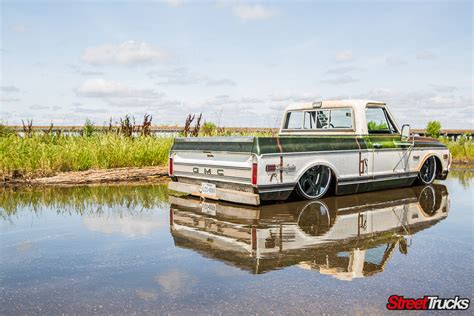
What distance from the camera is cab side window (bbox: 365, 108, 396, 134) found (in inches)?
350

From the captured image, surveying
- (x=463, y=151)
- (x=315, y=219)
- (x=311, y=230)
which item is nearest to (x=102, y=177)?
(x=315, y=219)

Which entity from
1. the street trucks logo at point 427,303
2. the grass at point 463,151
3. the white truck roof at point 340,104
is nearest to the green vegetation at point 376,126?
the white truck roof at point 340,104

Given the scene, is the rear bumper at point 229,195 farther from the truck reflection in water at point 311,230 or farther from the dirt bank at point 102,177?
the dirt bank at point 102,177

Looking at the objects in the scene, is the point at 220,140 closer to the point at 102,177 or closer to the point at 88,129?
the point at 102,177

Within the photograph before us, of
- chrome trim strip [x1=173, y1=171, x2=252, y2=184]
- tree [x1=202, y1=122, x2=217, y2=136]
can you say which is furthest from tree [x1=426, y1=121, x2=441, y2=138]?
chrome trim strip [x1=173, y1=171, x2=252, y2=184]

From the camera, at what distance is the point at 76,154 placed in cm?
1238

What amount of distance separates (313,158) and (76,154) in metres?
7.52

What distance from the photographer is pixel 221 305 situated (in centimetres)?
343

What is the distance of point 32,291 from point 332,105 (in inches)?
268

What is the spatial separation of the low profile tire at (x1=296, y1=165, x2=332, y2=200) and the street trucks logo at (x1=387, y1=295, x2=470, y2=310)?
4.33 metres

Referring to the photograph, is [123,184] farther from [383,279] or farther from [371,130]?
[383,279]

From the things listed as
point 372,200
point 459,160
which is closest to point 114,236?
point 372,200

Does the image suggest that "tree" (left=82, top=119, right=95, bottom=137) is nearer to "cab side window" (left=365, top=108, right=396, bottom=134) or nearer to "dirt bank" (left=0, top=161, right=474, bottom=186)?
"dirt bank" (left=0, top=161, right=474, bottom=186)

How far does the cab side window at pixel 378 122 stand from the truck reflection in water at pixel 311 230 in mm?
1402
